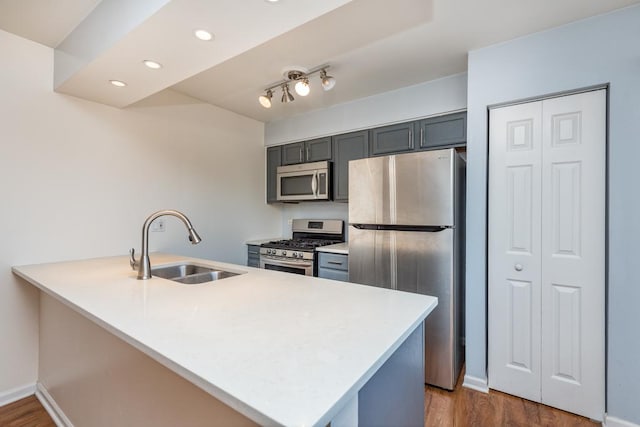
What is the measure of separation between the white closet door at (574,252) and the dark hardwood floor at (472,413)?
0.10m

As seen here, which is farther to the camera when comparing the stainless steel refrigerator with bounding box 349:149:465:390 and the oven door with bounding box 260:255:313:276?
the oven door with bounding box 260:255:313:276

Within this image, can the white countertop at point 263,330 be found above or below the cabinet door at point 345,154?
below

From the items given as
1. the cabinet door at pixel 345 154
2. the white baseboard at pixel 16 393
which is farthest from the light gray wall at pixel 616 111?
the white baseboard at pixel 16 393

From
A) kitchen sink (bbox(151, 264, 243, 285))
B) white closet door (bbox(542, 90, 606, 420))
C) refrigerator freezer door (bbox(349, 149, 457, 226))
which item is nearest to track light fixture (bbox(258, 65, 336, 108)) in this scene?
refrigerator freezer door (bbox(349, 149, 457, 226))

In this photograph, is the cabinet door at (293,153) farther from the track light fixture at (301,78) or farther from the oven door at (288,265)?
the oven door at (288,265)

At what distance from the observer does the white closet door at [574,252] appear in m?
1.74

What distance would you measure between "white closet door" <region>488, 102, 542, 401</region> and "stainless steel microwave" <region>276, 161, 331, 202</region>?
1.65 metres

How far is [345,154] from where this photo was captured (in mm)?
3174

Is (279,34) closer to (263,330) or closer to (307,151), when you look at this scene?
(263,330)

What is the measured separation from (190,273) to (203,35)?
1.48 meters

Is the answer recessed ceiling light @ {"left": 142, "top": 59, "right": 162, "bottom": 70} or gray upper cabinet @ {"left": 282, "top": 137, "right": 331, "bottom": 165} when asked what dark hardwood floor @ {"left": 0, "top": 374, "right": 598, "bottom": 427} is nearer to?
recessed ceiling light @ {"left": 142, "top": 59, "right": 162, "bottom": 70}

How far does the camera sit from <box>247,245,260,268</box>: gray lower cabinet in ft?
11.2

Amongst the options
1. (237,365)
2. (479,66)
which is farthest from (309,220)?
(237,365)

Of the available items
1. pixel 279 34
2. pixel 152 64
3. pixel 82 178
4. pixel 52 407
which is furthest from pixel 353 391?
pixel 82 178
